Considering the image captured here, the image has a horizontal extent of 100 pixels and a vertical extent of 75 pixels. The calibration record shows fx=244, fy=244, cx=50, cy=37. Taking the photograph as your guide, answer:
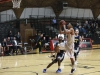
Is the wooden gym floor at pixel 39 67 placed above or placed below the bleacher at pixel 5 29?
below

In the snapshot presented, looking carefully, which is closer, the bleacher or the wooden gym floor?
A: the wooden gym floor

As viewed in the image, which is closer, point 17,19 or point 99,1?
point 17,19

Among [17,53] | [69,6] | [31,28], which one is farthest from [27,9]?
[17,53]

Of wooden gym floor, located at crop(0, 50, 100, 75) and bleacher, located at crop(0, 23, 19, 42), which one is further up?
bleacher, located at crop(0, 23, 19, 42)

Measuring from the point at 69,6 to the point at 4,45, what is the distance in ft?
66.6

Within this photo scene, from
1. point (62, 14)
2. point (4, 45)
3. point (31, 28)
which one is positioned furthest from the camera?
point (62, 14)

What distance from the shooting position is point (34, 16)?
37.4 metres

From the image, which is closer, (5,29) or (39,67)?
(39,67)

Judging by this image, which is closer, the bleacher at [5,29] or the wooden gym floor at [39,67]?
the wooden gym floor at [39,67]

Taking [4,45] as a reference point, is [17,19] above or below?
above

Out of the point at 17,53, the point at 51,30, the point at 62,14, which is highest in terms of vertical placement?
the point at 62,14

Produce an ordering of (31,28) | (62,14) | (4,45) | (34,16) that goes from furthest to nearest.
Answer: (62,14)
(34,16)
(31,28)
(4,45)

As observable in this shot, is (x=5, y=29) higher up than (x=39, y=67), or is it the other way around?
(x=5, y=29)

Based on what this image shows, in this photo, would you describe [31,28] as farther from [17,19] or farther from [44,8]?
[44,8]
